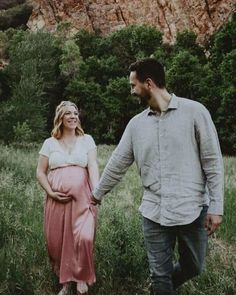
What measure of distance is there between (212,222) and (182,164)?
47 cm

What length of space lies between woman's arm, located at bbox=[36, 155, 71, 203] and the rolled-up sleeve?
172 centimetres

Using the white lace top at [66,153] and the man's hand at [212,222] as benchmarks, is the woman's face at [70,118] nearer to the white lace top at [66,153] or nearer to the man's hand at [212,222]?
the white lace top at [66,153]

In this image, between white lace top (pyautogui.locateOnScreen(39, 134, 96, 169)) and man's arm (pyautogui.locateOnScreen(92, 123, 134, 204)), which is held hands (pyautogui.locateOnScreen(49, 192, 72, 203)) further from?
man's arm (pyautogui.locateOnScreen(92, 123, 134, 204))

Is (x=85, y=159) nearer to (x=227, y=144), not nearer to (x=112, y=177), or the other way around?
(x=112, y=177)

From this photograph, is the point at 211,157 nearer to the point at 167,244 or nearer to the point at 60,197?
the point at 167,244

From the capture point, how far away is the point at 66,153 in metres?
5.21

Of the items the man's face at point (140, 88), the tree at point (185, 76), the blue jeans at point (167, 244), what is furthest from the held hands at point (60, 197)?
the tree at point (185, 76)

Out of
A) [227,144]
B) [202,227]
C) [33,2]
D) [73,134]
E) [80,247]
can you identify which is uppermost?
[33,2]

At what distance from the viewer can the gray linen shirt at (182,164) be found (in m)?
3.70

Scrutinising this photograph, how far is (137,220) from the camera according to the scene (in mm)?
6555

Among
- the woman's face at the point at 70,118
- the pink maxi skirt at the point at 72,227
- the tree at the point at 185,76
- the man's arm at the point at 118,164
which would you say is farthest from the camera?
the tree at the point at 185,76

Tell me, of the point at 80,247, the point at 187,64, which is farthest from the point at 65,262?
the point at 187,64

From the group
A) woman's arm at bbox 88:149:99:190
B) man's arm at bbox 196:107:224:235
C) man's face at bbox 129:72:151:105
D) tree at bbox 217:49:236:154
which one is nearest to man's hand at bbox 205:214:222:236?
man's arm at bbox 196:107:224:235

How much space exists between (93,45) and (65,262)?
43.5 metres
